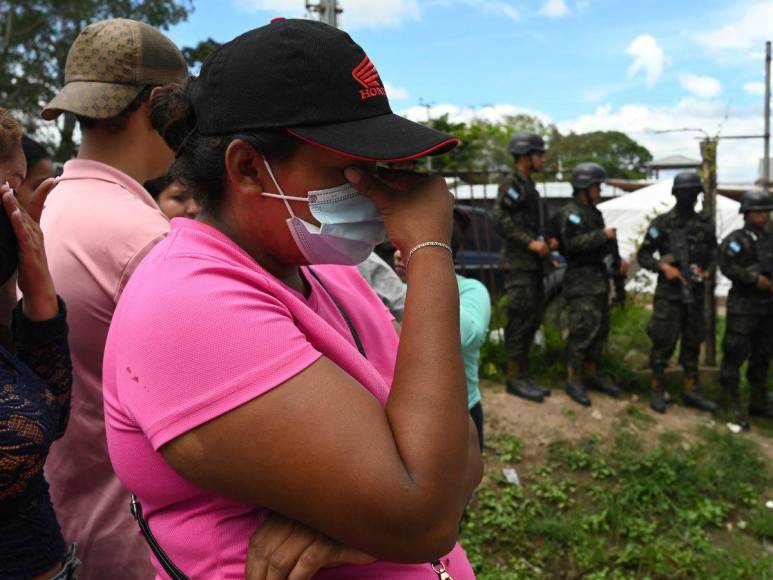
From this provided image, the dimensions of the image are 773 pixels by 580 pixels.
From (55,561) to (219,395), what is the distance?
2.66 feet

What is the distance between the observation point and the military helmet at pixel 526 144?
648 cm

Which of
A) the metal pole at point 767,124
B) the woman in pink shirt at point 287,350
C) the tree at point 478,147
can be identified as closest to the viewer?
the woman in pink shirt at point 287,350

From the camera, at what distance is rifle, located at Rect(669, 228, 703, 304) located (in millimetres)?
6445

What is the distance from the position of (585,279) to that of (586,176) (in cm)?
99

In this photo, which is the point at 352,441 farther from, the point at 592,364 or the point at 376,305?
the point at 592,364

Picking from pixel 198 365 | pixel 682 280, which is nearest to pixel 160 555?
pixel 198 365

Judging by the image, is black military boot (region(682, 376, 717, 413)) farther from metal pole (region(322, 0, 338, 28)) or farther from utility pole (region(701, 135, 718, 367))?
metal pole (region(322, 0, 338, 28))

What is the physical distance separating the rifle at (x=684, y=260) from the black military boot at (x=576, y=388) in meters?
1.23

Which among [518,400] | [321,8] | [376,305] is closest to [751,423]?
[518,400]

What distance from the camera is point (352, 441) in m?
0.99

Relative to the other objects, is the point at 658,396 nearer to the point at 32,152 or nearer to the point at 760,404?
the point at 760,404

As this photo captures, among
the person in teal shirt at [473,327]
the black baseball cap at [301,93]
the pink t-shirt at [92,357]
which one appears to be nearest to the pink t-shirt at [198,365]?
the black baseball cap at [301,93]

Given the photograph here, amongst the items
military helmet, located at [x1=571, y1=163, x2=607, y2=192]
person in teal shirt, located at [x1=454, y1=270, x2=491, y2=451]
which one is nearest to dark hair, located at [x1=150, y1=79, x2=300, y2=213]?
person in teal shirt, located at [x1=454, y1=270, x2=491, y2=451]

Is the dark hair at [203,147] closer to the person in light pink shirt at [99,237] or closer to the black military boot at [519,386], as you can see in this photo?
the person in light pink shirt at [99,237]
